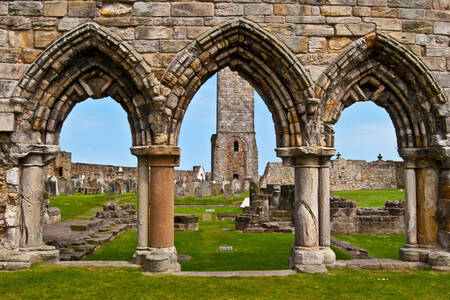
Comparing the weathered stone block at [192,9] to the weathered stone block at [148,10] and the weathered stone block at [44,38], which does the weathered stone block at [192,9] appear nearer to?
the weathered stone block at [148,10]

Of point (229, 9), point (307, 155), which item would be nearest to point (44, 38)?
point (229, 9)

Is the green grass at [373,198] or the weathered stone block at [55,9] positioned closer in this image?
the weathered stone block at [55,9]

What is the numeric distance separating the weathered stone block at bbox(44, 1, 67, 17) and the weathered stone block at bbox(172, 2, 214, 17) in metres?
1.78

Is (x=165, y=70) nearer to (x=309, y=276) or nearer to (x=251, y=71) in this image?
(x=251, y=71)

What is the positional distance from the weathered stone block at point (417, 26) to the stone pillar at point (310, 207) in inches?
98.5

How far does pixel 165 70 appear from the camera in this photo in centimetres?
689

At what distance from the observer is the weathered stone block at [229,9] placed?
276 inches

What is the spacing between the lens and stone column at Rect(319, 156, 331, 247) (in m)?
6.95

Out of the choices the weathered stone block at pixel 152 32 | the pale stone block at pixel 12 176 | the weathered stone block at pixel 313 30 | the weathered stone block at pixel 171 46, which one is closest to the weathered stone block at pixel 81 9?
the weathered stone block at pixel 152 32

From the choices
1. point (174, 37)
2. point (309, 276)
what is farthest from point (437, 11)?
point (309, 276)

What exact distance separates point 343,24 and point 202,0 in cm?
239

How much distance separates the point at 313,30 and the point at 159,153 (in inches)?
128

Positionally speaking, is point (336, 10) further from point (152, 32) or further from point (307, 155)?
point (152, 32)

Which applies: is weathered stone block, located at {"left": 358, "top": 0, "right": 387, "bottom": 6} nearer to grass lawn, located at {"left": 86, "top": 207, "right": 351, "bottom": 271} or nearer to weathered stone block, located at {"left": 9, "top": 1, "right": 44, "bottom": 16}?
grass lawn, located at {"left": 86, "top": 207, "right": 351, "bottom": 271}
